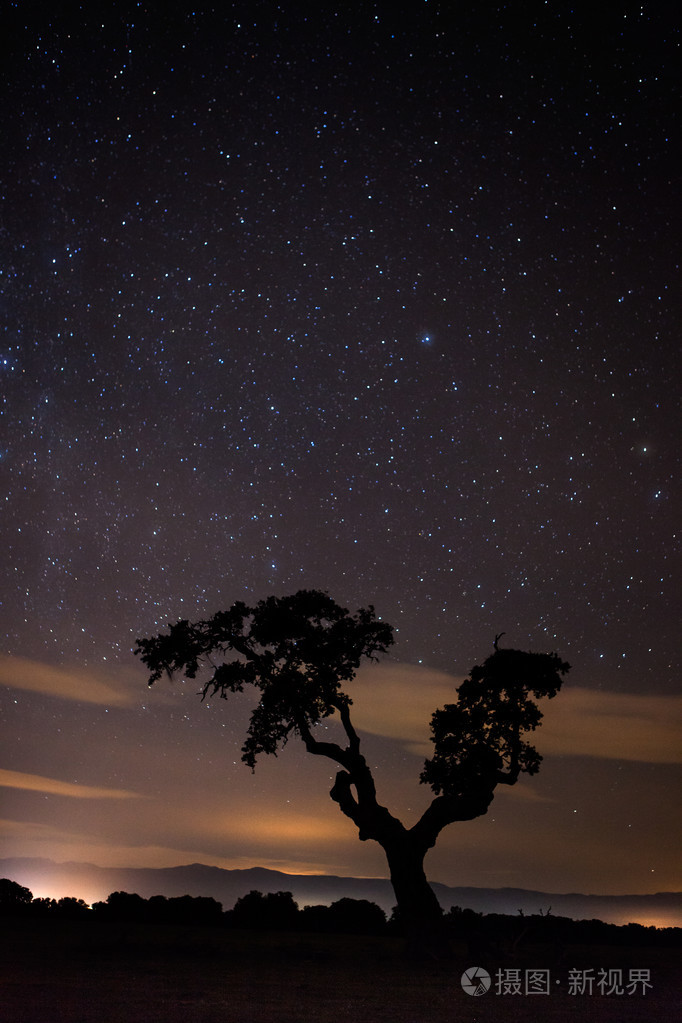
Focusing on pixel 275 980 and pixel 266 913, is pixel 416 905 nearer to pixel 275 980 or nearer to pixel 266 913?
pixel 275 980

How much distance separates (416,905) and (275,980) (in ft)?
16.3

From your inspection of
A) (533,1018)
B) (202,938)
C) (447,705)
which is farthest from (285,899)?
(533,1018)

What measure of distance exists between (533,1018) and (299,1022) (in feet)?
12.5

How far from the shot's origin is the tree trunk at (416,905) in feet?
62.2

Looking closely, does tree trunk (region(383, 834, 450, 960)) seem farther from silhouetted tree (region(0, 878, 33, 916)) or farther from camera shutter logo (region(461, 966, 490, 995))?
silhouetted tree (region(0, 878, 33, 916))

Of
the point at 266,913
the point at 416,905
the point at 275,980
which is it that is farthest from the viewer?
the point at 266,913

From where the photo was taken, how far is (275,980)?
51.0ft

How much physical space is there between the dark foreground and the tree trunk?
1.93 feet

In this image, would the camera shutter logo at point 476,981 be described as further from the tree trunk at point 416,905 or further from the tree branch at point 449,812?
the tree branch at point 449,812

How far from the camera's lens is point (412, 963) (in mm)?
18625

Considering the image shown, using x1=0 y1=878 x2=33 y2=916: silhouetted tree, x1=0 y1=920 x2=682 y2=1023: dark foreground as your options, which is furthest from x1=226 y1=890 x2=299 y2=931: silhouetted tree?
x1=0 y1=878 x2=33 y2=916: silhouetted tree

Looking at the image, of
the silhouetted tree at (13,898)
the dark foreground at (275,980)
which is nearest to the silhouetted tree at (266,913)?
the dark foreground at (275,980)

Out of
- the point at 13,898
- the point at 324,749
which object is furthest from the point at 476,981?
the point at 13,898

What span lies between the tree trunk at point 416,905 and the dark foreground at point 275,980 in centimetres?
59
